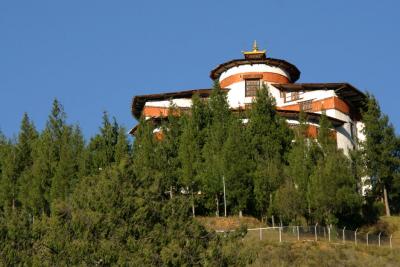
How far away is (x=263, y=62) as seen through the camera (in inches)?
2302

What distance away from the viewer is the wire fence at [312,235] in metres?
37.1

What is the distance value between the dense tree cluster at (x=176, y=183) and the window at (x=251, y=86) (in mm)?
6388

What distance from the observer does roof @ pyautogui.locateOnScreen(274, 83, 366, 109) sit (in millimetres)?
55125

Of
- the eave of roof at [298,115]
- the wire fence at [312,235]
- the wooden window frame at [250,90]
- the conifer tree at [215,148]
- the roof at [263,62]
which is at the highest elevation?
the roof at [263,62]

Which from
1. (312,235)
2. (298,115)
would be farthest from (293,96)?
(312,235)

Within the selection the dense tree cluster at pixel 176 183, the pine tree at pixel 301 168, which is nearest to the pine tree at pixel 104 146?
the dense tree cluster at pixel 176 183

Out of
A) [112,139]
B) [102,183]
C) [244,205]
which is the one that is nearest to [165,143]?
[112,139]

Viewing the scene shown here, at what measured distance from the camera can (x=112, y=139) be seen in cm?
4556

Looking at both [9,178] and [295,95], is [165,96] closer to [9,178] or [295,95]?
[295,95]

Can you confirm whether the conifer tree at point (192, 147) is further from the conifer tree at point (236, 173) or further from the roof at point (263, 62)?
the roof at point (263, 62)

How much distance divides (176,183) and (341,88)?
16434mm

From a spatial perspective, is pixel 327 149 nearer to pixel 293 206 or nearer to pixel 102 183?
pixel 293 206

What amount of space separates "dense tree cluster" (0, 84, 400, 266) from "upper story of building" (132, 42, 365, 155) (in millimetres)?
4280

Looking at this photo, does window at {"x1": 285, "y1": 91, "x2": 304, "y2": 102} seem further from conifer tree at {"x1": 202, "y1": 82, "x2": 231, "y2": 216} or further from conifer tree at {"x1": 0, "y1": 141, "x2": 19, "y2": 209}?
conifer tree at {"x1": 0, "y1": 141, "x2": 19, "y2": 209}
